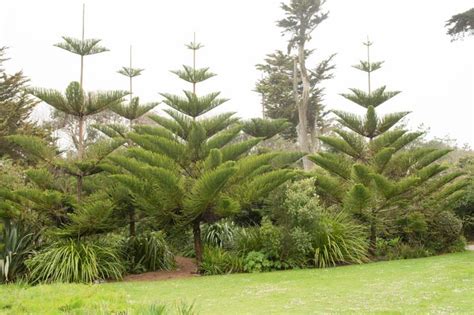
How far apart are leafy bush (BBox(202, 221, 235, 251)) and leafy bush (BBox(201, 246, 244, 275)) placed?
1185 millimetres

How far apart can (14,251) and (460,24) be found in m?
14.3

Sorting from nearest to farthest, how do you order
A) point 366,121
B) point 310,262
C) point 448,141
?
point 310,262 → point 366,121 → point 448,141

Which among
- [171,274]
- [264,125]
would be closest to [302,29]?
[264,125]

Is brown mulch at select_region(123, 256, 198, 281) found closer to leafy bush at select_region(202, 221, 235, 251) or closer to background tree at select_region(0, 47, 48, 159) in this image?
leafy bush at select_region(202, 221, 235, 251)

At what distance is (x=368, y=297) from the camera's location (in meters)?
5.65

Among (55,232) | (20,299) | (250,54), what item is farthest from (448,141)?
(20,299)

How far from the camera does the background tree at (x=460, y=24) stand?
49.6 feet

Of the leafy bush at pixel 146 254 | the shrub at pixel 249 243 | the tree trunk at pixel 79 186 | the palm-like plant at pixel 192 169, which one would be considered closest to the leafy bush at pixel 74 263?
the leafy bush at pixel 146 254

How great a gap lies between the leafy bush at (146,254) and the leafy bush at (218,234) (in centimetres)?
122

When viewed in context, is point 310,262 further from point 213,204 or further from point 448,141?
point 448,141

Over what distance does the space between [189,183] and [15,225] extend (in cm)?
321

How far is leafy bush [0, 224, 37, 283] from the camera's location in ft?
26.8

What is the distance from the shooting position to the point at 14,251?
840 centimetres

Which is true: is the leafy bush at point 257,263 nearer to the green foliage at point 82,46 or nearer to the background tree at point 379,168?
the background tree at point 379,168
